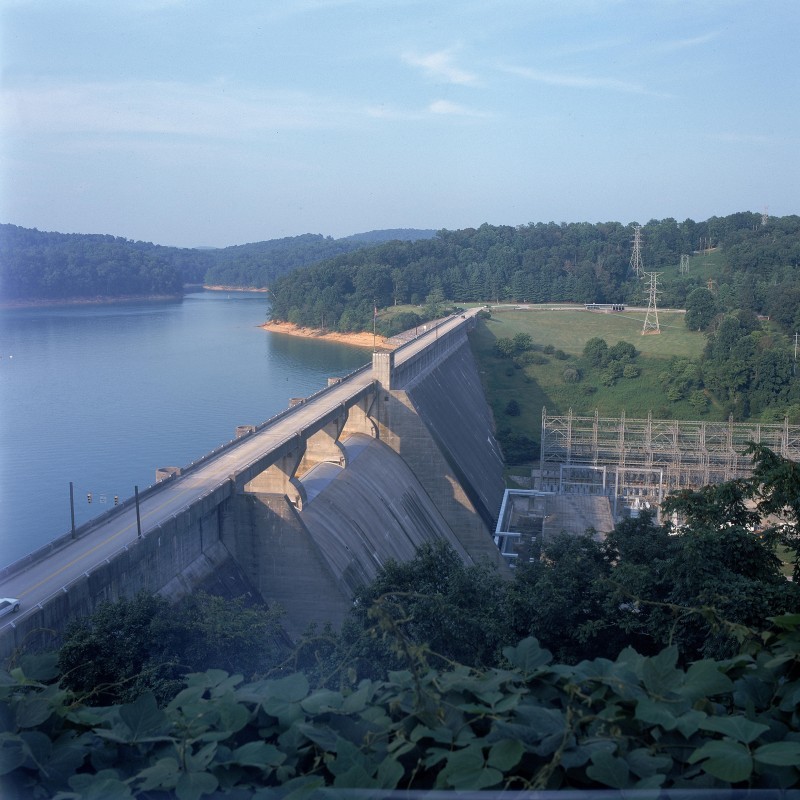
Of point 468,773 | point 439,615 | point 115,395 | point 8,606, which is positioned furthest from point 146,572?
point 115,395

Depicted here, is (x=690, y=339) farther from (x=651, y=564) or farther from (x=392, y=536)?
(x=651, y=564)

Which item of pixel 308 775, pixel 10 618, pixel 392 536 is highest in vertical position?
pixel 308 775

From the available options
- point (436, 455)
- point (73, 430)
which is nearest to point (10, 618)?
point (436, 455)

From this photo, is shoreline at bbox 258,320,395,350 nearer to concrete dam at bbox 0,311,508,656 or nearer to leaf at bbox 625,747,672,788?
concrete dam at bbox 0,311,508,656

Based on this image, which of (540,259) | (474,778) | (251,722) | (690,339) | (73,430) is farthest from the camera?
(540,259)

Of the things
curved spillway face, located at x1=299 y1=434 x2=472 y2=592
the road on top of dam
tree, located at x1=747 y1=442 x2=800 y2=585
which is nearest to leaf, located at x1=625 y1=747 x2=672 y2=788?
tree, located at x1=747 y1=442 x2=800 y2=585

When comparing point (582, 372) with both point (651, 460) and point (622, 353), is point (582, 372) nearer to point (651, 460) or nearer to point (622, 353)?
point (622, 353)
